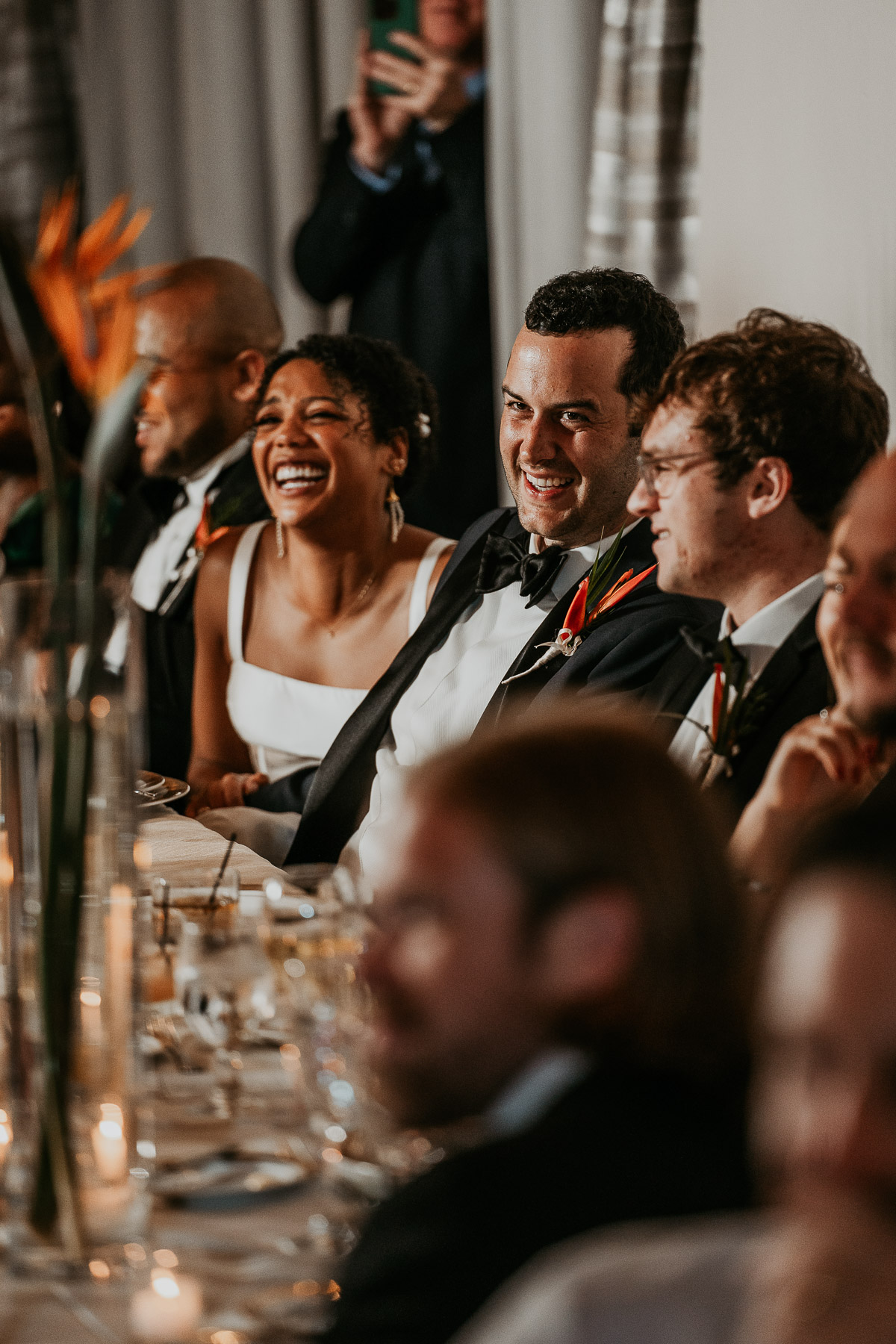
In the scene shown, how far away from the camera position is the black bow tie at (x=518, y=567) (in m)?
2.20

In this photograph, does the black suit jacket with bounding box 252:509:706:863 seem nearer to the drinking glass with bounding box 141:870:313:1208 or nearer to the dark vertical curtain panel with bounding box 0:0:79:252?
the drinking glass with bounding box 141:870:313:1208

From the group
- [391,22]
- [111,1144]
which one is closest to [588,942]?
[111,1144]

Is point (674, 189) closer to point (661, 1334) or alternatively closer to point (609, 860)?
point (609, 860)

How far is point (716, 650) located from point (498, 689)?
527mm

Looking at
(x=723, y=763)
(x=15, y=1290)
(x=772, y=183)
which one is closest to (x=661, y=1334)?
(x=15, y=1290)

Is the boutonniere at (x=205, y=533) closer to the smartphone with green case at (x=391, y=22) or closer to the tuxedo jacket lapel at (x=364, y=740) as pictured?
the tuxedo jacket lapel at (x=364, y=740)

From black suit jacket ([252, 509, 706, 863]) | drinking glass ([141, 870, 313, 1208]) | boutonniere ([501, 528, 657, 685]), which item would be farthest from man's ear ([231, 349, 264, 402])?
drinking glass ([141, 870, 313, 1208])

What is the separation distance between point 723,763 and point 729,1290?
3.54 feet

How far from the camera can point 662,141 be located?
2.70m

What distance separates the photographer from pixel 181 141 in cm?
479

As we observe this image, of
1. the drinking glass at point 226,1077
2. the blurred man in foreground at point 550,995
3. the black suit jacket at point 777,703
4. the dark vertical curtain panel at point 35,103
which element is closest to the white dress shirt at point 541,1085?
the blurred man in foreground at point 550,995

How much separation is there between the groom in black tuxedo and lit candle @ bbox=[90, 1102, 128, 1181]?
1.15 m

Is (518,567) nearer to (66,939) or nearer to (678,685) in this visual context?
(678,685)

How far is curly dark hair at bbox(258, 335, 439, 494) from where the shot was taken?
8.78 feet
